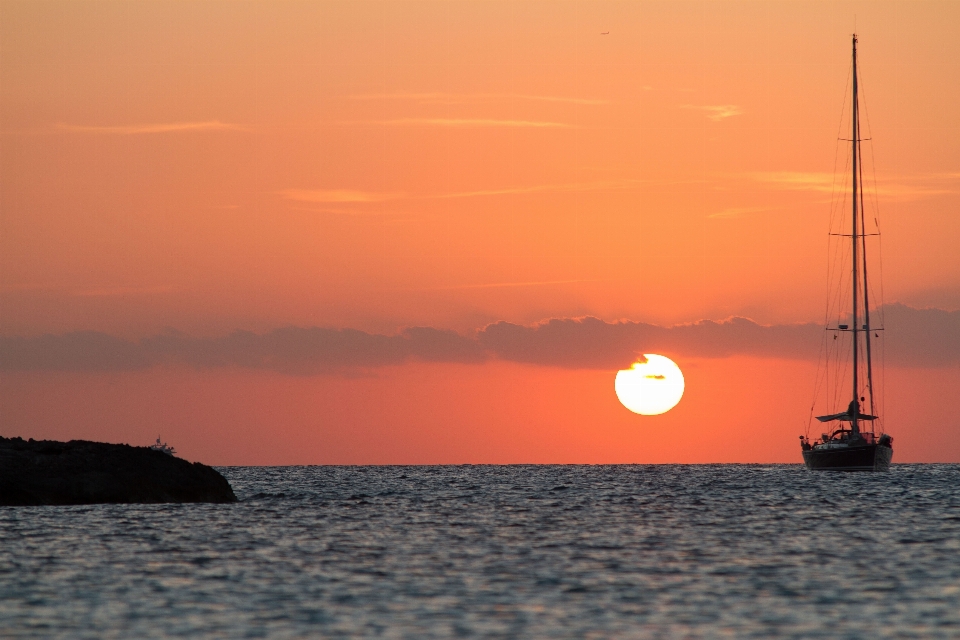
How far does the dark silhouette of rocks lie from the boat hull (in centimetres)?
6967

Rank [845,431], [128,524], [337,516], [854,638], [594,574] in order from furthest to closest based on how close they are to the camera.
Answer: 1. [845,431]
2. [337,516]
3. [128,524]
4. [594,574]
5. [854,638]

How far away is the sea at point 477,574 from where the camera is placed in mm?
23609

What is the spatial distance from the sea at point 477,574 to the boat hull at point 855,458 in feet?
195

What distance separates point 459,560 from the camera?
1367 inches

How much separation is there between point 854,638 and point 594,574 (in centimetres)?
1008

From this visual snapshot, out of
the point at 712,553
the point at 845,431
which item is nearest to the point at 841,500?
the point at 712,553

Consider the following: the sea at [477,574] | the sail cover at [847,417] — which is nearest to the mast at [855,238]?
the sail cover at [847,417]

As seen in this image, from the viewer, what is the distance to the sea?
2361cm

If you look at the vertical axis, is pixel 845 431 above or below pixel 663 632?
above

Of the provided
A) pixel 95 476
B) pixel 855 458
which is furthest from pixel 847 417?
pixel 95 476

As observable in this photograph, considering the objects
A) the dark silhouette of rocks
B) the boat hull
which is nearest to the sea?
the dark silhouette of rocks

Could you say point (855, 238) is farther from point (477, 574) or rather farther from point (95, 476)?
point (477, 574)

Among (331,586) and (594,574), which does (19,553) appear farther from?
(594,574)

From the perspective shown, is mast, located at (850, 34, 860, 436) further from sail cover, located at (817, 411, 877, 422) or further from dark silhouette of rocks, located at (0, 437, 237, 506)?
dark silhouette of rocks, located at (0, 437, 237, 506)
